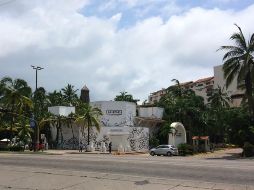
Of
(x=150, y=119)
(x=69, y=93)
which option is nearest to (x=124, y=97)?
(x=69, y=93)

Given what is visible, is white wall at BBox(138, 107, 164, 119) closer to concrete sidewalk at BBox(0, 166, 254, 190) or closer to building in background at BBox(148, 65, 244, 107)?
building in background at BBox(148, 65, 244, 107)

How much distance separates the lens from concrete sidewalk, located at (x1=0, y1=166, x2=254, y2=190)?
47.7ft

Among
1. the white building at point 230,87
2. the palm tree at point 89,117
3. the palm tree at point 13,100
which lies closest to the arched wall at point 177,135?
the palm tree at point 89,117

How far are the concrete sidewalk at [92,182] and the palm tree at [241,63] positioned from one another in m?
32.0

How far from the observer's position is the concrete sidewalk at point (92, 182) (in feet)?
47.7

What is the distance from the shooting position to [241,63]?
4791 cm

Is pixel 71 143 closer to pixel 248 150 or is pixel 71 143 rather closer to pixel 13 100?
pixel 13 100

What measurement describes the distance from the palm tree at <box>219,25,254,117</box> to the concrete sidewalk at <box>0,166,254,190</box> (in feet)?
105

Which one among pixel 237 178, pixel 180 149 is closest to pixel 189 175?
pixel 237 178

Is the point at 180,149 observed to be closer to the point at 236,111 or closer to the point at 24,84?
the point at 236,111

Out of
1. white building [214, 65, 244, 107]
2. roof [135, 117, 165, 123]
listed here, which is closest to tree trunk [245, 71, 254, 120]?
roof [135, 117, 165, 123]

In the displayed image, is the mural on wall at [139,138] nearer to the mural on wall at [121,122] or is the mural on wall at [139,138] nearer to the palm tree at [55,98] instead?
the mural on wall at [121,122]

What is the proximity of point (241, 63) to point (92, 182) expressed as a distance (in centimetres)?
3536

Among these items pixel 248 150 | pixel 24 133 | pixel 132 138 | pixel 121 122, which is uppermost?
pixel 121 122
